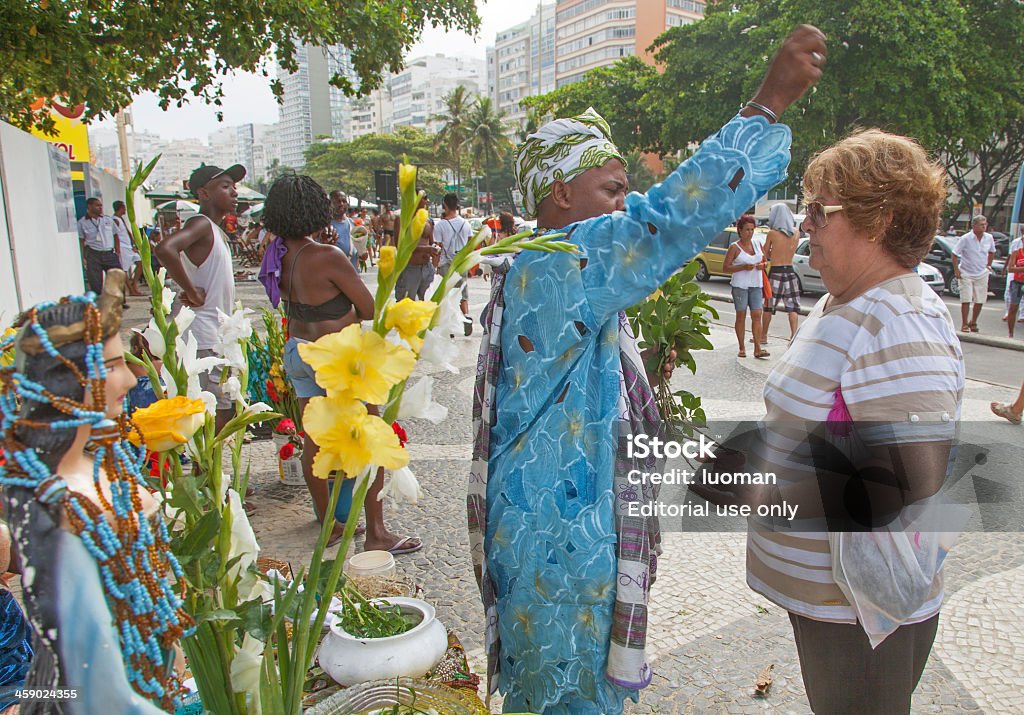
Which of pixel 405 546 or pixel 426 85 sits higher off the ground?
pixel 426 85

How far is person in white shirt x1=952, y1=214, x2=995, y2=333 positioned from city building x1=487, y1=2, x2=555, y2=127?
90.0m

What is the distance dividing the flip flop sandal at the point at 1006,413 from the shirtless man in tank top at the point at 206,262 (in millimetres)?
6000

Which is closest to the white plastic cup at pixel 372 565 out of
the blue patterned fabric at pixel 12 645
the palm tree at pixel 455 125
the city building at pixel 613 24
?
the blue patterned fabric at pixel 12 645

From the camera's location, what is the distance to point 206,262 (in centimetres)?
406

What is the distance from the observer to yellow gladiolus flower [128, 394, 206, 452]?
3.51 ft

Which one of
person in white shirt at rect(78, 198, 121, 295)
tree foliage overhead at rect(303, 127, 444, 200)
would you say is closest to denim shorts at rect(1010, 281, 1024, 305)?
person in white shirt at rect(78, 198, 121, 295)

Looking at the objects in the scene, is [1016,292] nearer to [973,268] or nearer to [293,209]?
[973,268]

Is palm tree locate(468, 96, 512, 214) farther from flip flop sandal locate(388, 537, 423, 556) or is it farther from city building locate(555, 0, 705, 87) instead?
flip flop sandal locate(388, 537, 423, 556)

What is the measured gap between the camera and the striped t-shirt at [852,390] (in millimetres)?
1507

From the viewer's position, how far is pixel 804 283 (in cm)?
1648

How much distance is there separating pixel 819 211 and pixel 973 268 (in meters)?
11.2

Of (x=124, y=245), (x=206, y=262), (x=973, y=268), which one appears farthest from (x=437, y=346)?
(x=124, y=245)

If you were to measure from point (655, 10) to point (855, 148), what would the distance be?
91.0 meters

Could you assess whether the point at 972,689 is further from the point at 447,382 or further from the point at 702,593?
the point at 447,382
